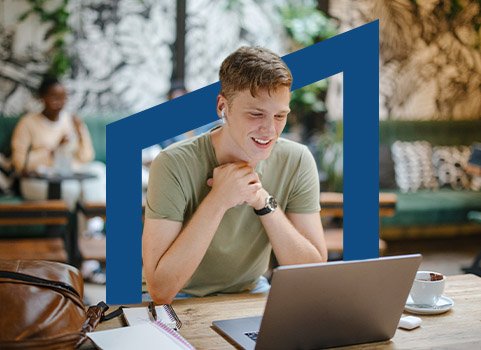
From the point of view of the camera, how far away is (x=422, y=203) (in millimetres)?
5809

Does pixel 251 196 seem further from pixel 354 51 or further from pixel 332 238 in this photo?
pixel 332 238

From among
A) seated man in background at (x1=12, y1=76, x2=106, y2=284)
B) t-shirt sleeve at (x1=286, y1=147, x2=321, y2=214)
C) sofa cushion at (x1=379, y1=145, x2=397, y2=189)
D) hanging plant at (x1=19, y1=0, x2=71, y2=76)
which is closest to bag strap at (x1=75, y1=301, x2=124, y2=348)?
t-shirt sleeve at (x1=286, y1=147, x2=321, y2=214)

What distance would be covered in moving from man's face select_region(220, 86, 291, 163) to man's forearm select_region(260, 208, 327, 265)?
0.63 feet

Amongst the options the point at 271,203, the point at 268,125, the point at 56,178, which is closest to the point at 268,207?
the point at 271,203

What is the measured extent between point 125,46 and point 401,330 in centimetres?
485

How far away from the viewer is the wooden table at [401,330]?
1511 mm

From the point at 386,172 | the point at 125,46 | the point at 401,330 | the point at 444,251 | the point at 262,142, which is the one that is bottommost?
the point at 401,330

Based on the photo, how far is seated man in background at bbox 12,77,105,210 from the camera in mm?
5215

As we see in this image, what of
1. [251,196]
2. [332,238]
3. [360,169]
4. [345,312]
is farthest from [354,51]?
[332,238]

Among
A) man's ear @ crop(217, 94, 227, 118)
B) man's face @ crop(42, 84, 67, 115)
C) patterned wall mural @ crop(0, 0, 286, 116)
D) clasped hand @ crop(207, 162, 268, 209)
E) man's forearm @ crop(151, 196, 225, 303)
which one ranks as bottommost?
man's forearm @ crop(151, 196, 225, 303)

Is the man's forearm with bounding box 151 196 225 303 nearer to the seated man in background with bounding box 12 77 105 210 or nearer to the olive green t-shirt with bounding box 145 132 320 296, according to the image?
the olive green t-shirt with bounding box 145 132 320 296

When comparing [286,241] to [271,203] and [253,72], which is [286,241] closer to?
[271,203]

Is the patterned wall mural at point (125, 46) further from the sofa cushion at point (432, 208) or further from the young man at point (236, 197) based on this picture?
the young man at point (236, 197)

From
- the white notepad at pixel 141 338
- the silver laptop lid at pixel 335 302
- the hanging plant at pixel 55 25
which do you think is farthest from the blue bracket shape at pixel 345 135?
the hanging plant at pixel 55 25
